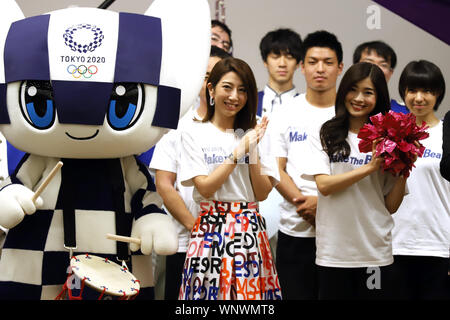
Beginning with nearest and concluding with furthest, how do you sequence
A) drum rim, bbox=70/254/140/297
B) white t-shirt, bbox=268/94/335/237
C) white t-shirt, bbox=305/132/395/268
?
drum rim, bbox=70/254/140/297 → white t-shirt, bbox=305/132/395/268 → white t-shirt, bbox=268/94/335/237

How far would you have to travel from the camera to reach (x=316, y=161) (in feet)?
9.99

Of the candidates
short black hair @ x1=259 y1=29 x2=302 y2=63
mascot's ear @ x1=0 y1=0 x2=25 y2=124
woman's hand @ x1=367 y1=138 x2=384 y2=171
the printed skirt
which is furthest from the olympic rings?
short black hair @ x1=259 y1=29 x2=302 y2=63

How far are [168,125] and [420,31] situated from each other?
2417mm

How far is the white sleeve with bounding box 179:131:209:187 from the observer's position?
288 centimetres

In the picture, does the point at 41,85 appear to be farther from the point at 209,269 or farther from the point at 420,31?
the point at 420,31

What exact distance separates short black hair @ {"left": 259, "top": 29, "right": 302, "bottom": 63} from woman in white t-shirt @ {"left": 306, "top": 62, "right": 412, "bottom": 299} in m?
1.03

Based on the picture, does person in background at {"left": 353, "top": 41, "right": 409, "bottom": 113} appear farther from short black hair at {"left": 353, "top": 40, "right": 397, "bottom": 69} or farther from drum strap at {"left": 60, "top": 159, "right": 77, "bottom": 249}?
drum strap at {"left": 60, "top": 159, "right": 77, "bottom": 249}

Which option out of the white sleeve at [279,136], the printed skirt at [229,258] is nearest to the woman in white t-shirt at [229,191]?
the printed skirt at [229,258]

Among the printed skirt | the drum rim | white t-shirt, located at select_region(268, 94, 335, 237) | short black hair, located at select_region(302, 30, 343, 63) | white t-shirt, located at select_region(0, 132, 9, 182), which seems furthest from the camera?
short black hair, located at select_region(302, 30, 343, 63)

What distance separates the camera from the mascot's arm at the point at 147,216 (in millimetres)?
2619

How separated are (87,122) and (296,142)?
50.2 inches

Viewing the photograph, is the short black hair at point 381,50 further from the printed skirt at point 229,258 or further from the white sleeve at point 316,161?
the printed skirt at point 229,258

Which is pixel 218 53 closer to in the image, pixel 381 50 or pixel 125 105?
pixel 381 50

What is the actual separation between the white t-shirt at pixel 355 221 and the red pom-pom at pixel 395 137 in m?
0.15
